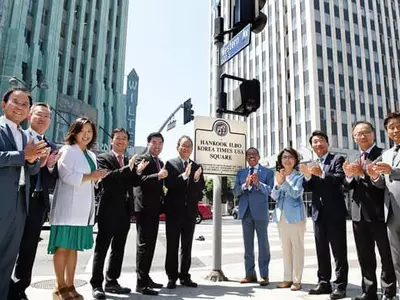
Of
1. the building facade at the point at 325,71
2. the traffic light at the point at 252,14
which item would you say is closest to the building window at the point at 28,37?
the building facade at the point at 325,71

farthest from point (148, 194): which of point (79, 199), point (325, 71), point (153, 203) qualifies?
point (325, 71)

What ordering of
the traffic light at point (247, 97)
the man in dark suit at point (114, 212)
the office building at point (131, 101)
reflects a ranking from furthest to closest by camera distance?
the office building at point (131, 101) → the traffic light at point (247, 97) → the man in dark suit at point (114, 212)

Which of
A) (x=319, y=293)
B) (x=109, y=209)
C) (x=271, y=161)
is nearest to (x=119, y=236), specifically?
(x=109, y=209)

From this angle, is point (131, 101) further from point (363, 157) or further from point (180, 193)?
point (363, 157)

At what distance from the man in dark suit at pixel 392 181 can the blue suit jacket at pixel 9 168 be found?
311 centimetres

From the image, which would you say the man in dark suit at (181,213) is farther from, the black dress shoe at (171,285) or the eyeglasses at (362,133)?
the eyeglasses at (362,133)

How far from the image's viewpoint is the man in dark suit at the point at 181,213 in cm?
439

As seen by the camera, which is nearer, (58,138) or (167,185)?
(167,185)

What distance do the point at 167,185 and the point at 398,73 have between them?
5041cm

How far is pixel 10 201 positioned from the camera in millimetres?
2711

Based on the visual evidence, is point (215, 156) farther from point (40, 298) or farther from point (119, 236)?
point (40, 298)

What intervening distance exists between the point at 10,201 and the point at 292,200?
337cm

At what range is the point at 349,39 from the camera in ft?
139

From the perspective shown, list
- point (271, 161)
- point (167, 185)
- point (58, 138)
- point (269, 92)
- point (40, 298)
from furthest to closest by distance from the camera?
point (269, 92) < point (271, 161) < point (58, 138) < point (167, 185) < point (40, 298)
